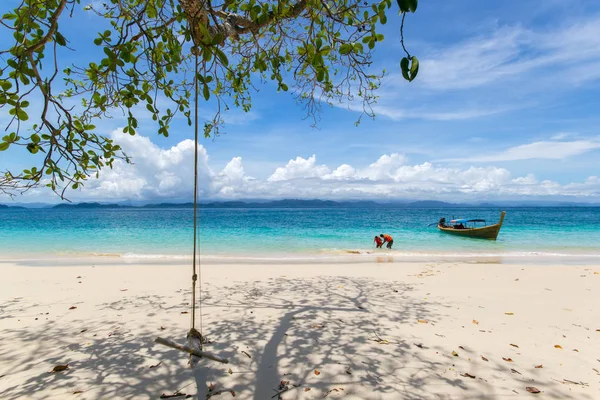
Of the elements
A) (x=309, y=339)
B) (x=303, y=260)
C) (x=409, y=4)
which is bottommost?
(x=303, y=260)

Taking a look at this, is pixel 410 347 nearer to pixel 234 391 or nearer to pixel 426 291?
pixel 234 391

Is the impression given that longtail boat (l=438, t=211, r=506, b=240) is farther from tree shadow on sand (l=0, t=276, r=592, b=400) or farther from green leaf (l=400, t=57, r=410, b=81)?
green leaf (l=400, t=57, r=410, b=81)

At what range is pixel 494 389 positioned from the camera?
8.34 ft

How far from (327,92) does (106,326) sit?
161 inches

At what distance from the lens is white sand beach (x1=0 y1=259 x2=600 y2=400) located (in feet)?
8.45

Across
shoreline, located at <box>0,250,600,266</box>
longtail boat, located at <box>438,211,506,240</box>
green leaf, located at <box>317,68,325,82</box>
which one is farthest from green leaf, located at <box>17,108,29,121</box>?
longtail boat, located at <box>438,211,506,240</box>

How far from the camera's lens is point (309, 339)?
3471 mm

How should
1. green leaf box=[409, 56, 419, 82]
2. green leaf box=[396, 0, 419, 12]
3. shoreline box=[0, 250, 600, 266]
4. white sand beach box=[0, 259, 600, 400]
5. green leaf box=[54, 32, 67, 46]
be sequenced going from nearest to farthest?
green leaf box=[396, 0, 419, 12] → green leaf box=[409, 56, 419, 82] → green leaf box=[54, 32, 67, 46] → white sand beach box=[0, 259, 600, 400] → shoreline box=[0, 250, 600, 266]

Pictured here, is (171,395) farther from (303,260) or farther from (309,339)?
(303,260)

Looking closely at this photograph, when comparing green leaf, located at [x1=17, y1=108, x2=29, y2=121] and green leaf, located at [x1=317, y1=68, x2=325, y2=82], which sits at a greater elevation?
green leaf, located at [x1=317, y1=68, x2=325, y2=82]

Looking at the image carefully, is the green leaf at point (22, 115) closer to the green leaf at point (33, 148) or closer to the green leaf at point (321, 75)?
the green leaf at point (33, 148)

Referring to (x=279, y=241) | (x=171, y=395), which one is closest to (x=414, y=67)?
(x=171, y=395)

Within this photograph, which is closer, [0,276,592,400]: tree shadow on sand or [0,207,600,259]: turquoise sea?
[0,276,592,400]: tree shadow on sand

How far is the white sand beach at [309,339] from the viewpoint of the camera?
258cm
